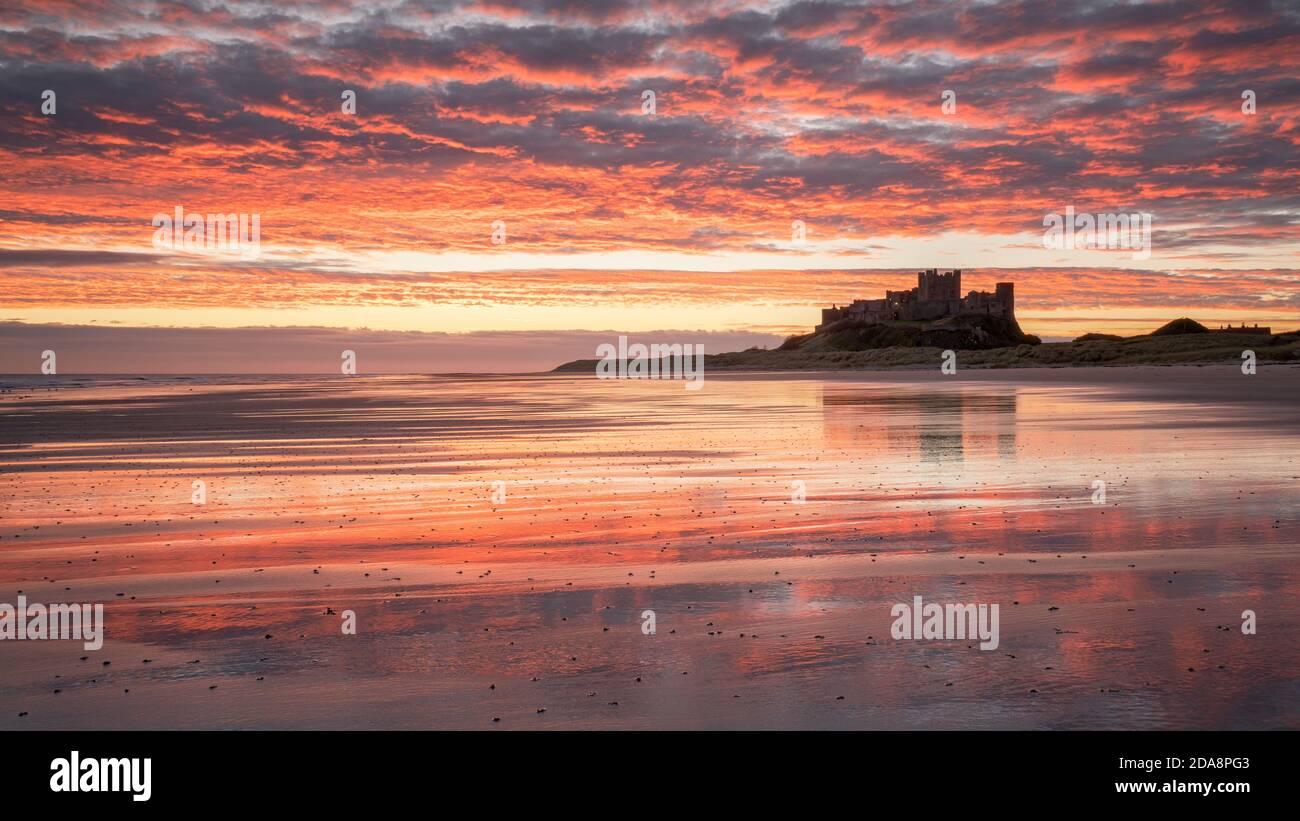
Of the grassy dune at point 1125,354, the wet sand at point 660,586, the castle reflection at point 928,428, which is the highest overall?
the grassy dune at point 1125,354

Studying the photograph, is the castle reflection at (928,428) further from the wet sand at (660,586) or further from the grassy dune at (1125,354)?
the grassy dune at (1125,354)

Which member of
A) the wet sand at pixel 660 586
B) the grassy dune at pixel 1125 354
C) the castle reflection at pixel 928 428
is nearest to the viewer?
the wet sand at pixel 660 586

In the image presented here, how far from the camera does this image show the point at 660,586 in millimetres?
9883

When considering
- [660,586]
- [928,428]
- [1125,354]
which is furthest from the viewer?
[1125,354]

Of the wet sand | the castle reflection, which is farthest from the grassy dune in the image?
the wet sand

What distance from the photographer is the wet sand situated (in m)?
6.53

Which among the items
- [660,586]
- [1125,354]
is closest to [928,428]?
[660,586]

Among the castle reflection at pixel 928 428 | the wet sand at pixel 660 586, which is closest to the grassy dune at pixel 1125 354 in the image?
the castle reflection at pixel 928 428

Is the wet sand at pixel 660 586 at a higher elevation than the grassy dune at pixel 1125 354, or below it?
below

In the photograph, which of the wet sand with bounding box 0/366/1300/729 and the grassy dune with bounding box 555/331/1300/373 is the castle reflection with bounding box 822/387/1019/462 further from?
the grassy dune with bounding box 555/331/1300/373

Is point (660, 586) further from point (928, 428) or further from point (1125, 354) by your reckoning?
point (1125, 354)

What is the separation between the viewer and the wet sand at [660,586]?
653 centimetres
